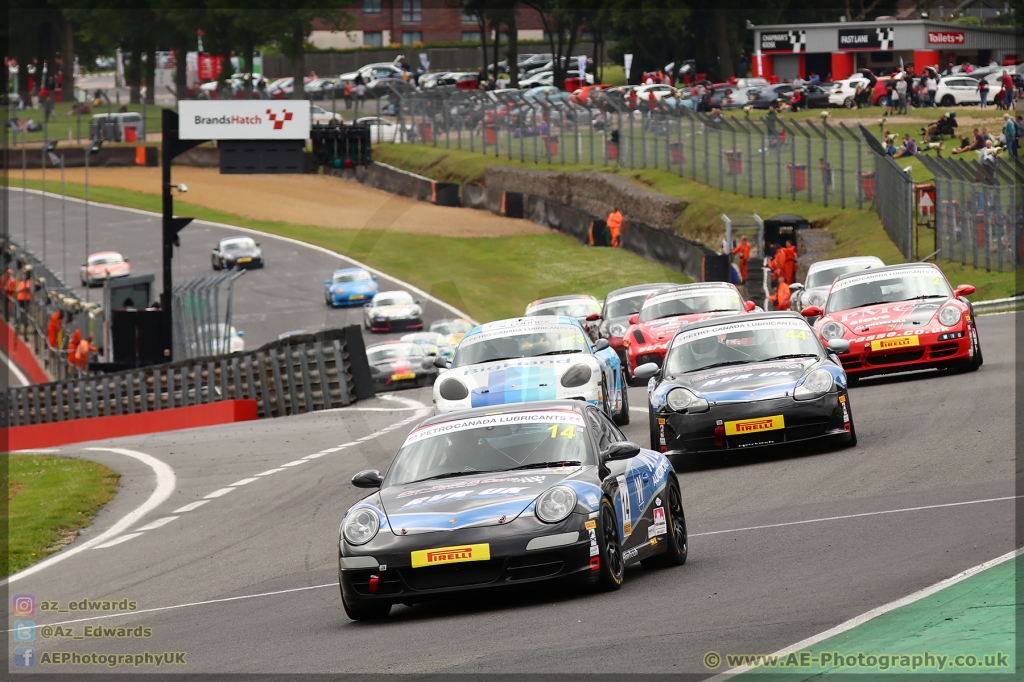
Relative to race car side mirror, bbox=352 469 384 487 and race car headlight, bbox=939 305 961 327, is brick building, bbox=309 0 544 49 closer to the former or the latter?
race car headlight, bbox=939 305 961 327

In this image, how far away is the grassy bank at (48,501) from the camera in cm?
1484

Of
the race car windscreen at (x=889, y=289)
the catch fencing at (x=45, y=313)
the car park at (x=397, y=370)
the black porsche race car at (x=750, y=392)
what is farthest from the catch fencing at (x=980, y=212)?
the catch fencing at (x=45, y=313)

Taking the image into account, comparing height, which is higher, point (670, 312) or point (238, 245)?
point (670, 312)

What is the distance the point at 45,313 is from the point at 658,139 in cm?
2248

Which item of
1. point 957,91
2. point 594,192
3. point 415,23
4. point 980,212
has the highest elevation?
point 415,23

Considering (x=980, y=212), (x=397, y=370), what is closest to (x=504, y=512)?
(x=397, y=370)

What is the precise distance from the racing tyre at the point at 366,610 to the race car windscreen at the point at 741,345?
20.8 feet

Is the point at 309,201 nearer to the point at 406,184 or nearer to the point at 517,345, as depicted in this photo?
the point at 406,184

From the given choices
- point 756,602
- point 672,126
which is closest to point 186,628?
point 756,602


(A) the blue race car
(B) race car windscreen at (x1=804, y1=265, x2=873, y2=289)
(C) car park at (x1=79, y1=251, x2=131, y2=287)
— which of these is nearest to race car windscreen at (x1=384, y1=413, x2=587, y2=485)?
(B) race car windscreen at (x1=804, y1=265, x2=873, y2=289)

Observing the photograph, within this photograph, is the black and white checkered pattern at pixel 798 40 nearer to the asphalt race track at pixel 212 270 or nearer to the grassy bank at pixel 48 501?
the asphalt race track at pixel 212 270

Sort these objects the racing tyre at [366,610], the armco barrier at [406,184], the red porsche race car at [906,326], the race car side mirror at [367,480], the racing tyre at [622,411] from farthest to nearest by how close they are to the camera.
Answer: the armco barrier at [406,184] < the racing tyre at [622,411] < the red porsche race car at [906,326] < the race car side mirror at [367,480] < the racing tyre at [366,610]

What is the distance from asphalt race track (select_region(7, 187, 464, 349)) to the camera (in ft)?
166

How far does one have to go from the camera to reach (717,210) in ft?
157
